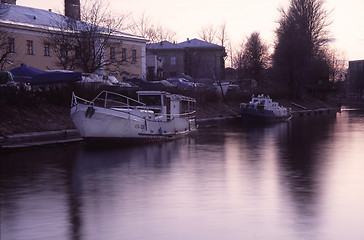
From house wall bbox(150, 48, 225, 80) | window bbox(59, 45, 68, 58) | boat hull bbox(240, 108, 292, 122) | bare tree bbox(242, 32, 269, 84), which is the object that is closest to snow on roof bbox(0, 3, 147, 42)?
window bbox(59, 45, 68, 58)

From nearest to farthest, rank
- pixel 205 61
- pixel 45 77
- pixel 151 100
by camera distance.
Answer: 1. pixel 151 100
2. pixel 45 77
3. pixel 205 61

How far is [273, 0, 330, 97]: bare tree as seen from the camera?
9225 centimetres

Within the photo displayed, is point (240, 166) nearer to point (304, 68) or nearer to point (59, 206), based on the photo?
point (59, 206)

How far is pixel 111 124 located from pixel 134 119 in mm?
1403

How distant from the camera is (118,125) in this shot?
2950cm

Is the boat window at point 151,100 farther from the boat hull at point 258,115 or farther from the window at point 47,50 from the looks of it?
the window at point 47,50

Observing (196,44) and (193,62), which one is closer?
(193,62)

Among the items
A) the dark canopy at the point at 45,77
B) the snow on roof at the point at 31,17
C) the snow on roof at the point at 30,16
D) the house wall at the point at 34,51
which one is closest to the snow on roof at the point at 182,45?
the house wall at the point at 34,51

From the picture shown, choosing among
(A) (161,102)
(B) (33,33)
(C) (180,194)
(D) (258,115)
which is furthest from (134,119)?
(D) (258,115)

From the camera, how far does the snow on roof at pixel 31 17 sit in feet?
181

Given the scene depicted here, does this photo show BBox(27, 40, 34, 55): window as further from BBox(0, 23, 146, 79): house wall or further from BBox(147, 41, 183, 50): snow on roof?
BBox(147, 41, 183, 50): snow on roof

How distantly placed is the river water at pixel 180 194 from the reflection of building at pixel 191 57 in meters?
87.6

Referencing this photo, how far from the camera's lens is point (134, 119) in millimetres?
29953

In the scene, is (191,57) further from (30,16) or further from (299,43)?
(30,16)
